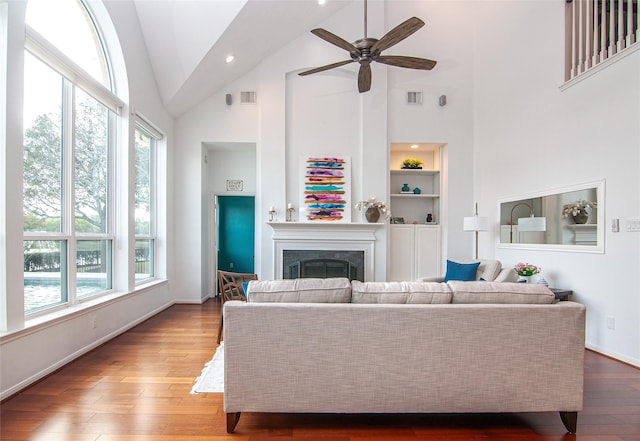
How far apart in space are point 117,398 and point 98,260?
1.84m

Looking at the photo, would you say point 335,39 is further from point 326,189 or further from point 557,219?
point 557,219

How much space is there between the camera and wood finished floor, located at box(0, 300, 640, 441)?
6.19 feet

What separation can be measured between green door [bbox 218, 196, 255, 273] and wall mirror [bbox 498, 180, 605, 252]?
417 cm

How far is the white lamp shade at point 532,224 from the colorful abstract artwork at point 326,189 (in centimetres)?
242

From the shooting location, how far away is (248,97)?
5.56 meters

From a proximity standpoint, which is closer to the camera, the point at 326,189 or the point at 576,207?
the point at 576,207

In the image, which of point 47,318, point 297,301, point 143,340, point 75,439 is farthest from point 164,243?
point 297,301

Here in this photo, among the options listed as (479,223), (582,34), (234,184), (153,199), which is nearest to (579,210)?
(479,223)

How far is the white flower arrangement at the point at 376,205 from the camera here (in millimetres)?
5379

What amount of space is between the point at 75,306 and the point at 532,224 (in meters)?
5.11

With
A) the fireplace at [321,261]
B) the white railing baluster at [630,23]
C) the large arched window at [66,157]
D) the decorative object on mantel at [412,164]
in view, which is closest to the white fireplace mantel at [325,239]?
the fireplace at [321,261]

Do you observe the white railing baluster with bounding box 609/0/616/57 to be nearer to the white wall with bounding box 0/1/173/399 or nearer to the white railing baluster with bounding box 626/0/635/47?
the white railing baluster with bounding box 626/0/635/47

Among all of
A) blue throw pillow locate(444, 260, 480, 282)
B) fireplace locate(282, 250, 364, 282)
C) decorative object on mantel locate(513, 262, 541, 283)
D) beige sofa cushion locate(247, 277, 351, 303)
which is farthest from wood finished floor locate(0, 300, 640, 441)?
fireplace locate(282, 250, 364, 282)

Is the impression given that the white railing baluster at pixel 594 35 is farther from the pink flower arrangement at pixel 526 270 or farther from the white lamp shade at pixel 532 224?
the pink flower arrangement at pixel 526 270
